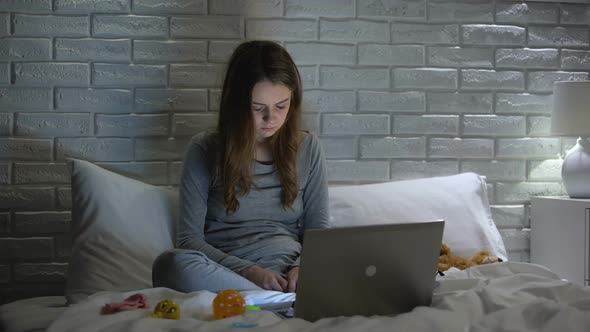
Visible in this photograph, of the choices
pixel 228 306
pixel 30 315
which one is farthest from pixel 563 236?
pixel 30 315

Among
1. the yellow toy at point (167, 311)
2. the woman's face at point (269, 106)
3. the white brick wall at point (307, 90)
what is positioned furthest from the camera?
the white brick wall at point (307, 90)

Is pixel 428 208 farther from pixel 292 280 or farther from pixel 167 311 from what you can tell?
pixel 167 311

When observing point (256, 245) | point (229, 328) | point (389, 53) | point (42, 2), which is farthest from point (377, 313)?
point (42, 2)

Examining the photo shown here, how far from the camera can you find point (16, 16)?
108 inches

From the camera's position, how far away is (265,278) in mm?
1984

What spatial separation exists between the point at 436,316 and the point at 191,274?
0.75 metres

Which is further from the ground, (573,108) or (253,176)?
(573,108)

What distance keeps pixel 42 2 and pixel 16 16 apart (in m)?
0.11

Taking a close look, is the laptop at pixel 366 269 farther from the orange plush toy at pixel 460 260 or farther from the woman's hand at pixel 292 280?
the orange plush toy at pixel 460 260

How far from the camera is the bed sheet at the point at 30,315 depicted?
1689mm

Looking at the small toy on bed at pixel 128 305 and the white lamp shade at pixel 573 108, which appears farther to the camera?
the white lamp shade at pixel 573 108

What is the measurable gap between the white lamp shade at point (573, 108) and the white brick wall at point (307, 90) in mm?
194

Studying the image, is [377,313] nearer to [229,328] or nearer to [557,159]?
[229,328]

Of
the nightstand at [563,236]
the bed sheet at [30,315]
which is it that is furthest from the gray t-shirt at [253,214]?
the nightstand at [563,236]
